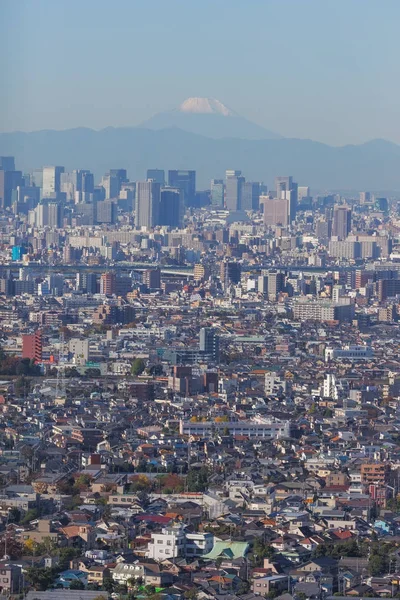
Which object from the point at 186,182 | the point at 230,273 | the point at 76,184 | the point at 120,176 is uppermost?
the point at 120,176

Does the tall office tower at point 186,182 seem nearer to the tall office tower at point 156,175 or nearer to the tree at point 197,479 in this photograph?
the tall office tower at point 156,175

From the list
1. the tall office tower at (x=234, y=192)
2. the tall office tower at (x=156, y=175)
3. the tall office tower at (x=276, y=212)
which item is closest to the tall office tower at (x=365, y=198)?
the tall office tower at (x=234, y=192)

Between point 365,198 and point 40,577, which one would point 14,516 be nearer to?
point 40,577

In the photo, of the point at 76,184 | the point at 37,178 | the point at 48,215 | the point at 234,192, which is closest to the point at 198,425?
the point at 48,215

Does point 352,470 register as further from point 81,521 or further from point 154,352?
point 154,352

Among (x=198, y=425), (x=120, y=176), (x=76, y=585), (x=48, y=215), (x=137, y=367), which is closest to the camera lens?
(x=76, y=585)

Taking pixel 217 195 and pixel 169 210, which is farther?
pixel 217 195

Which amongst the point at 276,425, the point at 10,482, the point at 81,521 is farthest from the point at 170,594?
the point at 276,425
